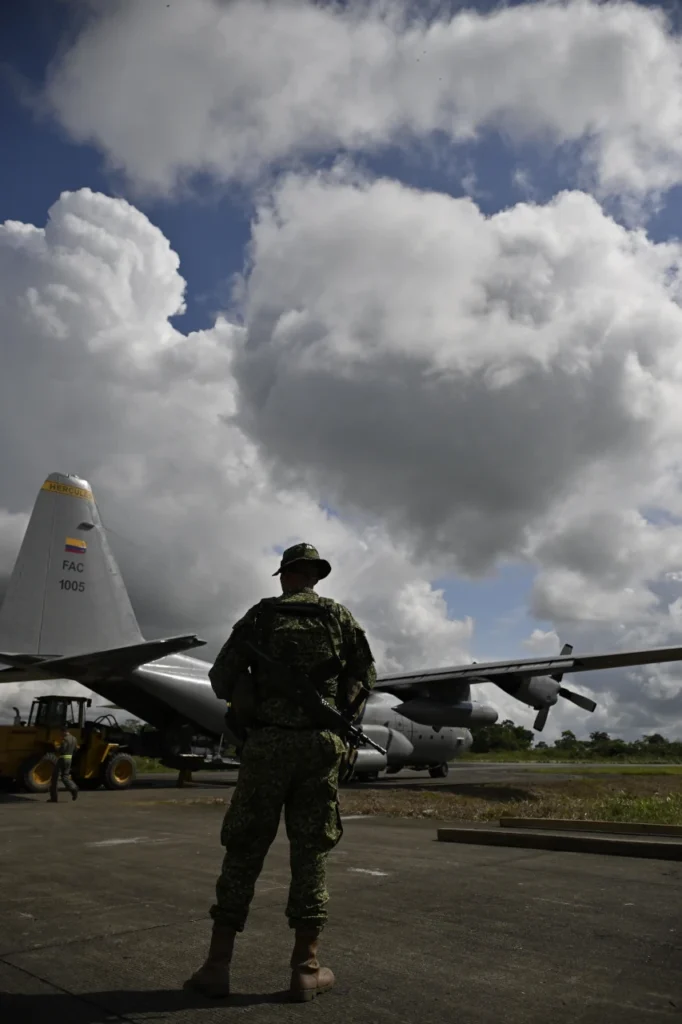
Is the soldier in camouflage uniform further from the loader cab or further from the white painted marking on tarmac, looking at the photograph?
the loader cab

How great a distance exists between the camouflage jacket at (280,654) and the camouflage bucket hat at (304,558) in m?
0.18

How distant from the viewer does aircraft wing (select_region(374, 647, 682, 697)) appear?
22.8m

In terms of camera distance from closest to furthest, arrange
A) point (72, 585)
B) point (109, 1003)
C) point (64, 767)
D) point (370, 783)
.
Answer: point (109, 1003)
point (64, 767)
point (72, 585)
point (370, 783)

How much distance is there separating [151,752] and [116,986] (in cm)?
2166

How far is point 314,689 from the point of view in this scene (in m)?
4.11

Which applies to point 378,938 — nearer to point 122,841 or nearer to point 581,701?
point 122,841

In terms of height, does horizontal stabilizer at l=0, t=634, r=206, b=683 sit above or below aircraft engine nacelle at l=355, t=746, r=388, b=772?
above

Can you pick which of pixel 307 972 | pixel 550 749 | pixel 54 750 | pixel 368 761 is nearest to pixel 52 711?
pixel 54 750

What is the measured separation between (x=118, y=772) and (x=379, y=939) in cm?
1782

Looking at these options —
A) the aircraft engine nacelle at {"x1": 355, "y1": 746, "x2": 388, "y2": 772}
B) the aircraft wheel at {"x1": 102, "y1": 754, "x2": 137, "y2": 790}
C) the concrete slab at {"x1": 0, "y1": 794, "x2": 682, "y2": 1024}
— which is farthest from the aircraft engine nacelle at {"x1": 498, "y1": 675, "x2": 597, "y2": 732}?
the concrete slab at {"x1": 0, "y1": 794, "x2": 682, "y2": 1024}

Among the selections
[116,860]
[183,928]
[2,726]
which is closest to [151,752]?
[2,726]

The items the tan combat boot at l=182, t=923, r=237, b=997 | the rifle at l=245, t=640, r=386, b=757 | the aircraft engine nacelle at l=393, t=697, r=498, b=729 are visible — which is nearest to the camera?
the tan combat boot at l=182, t=923, r=237, b=997

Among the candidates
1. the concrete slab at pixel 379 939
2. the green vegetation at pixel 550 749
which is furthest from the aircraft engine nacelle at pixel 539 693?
the green vegetation at pixel 550 749

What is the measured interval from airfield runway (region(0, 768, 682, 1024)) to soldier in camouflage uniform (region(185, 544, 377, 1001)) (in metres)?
0.26
